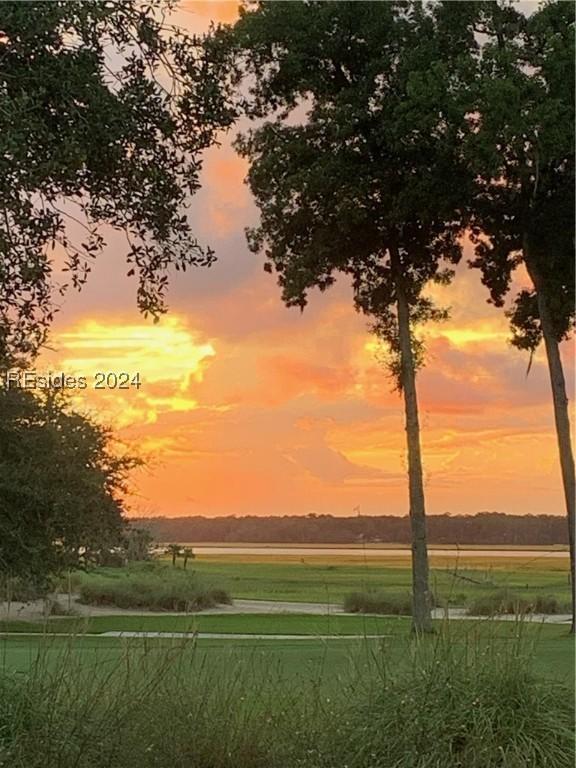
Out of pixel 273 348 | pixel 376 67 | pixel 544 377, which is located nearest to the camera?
pixel 273 348

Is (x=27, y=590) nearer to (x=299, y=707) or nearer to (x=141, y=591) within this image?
(x=141, y=591)

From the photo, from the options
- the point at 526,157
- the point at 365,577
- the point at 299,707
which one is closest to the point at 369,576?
the point at 365,577

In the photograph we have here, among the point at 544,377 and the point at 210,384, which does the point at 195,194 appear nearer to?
the point at 210,384

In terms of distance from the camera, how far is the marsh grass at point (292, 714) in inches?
233

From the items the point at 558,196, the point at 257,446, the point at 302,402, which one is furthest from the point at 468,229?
the point at 257,446

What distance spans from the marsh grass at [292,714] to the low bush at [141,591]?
26.9m

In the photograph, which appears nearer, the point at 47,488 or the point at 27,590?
the point at 47,488

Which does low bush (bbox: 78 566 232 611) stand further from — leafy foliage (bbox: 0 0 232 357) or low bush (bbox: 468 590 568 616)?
leafy foliage (bbox: 0 0 232 357)

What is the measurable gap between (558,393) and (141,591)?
19.2 m

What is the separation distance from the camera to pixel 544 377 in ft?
74.8

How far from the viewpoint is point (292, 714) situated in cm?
650

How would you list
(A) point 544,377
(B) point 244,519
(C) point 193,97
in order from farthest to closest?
(A) point 544,377, (B) point 244,519, (C) point 193,97

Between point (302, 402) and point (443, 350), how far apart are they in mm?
5804

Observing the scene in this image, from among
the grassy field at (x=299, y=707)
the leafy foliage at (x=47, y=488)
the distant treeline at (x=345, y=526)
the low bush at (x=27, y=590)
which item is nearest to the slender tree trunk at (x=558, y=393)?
the distant treeline at (x=345, y=526)
